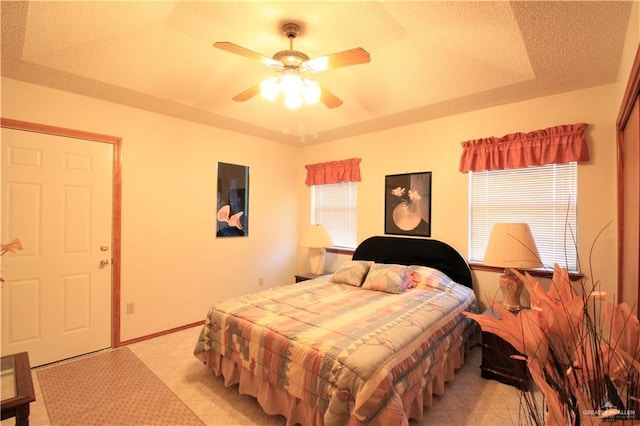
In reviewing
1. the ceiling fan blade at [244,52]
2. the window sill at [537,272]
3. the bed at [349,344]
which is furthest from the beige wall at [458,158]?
the ceiling fan blade at [244,52]

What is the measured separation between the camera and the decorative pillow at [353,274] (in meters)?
3.17

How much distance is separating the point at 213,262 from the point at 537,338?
3.67 metres

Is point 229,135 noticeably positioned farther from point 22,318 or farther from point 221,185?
point 22,318

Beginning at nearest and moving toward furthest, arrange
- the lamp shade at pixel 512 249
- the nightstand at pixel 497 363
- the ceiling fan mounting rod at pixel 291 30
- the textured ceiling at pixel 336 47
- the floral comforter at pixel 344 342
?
the floral comforter at pixel 344 342
the textured ceiling at pixel 336 47
the ceiling fan mounting rod at pixel 291 30
the nightstand at pixel 497 363
the lamp shade at pixel 512 249

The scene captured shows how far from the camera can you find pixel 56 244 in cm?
274

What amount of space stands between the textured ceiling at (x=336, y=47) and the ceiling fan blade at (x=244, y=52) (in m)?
0.25

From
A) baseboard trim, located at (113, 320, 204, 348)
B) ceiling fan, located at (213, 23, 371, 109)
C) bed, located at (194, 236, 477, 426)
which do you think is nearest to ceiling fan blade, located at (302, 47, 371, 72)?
ceiling fan, located at (213, 23, 371, 109)

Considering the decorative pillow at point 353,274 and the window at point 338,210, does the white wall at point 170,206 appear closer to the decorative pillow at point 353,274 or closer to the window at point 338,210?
the window at point 338,210

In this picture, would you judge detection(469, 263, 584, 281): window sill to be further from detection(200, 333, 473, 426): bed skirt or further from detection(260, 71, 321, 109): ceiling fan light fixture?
detection(260, 71, 321, 109): ceiling fan light fixture

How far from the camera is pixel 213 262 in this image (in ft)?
12.6

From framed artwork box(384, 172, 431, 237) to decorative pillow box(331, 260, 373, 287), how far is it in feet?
2.40

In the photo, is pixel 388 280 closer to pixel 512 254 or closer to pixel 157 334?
pixel 512 254

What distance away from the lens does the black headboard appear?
10.3 ft

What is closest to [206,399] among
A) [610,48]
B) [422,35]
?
[422,35]
